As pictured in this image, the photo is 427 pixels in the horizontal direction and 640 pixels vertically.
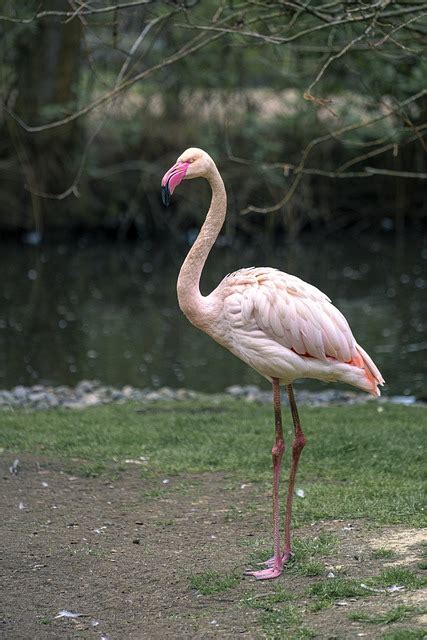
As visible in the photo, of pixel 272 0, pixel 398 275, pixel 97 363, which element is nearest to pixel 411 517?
pixel 272 0

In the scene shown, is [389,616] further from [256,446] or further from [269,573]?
[256,446]

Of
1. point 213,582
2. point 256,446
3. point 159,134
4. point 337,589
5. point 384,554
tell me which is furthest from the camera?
point 159,134

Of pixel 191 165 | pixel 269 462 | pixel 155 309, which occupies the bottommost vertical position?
pixel 269 462

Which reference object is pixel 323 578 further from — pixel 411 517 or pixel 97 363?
pixel 97 363

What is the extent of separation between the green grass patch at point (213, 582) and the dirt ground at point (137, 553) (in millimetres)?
31

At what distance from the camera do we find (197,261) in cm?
554

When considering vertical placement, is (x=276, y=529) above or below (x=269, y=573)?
above

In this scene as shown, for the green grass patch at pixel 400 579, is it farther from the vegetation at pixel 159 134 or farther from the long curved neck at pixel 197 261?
the vegetation at pixel 159 134

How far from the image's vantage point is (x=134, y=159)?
825 inches

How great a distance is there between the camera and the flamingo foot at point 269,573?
4.99 metres

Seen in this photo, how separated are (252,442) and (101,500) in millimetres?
1672

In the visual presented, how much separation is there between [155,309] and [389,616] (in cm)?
1210

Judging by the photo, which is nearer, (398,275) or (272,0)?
(272,0)

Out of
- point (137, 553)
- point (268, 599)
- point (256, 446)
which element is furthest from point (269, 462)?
point (268, 599)
